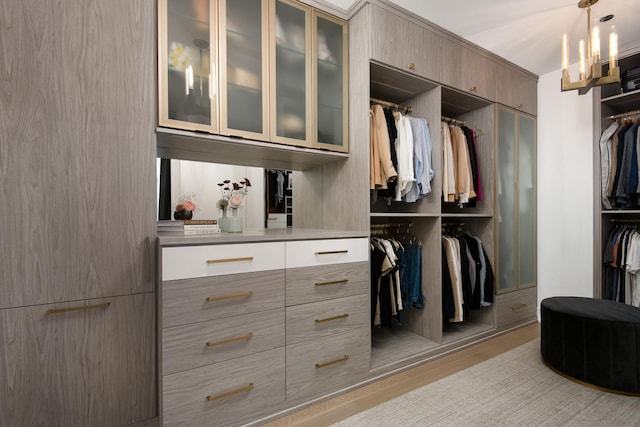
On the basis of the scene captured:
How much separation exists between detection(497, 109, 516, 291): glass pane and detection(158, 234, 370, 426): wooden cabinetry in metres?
1.67

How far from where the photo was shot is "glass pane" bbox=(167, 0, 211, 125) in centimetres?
157

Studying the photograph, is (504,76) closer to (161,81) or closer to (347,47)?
(347,47)

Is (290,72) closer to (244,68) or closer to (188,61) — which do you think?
(244,68)

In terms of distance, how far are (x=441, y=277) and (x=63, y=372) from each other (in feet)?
7.77

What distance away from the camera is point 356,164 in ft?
7.00

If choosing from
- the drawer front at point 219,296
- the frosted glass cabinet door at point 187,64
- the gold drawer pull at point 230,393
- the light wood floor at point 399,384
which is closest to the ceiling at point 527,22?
the frosted glass cabinet door at point 187,64

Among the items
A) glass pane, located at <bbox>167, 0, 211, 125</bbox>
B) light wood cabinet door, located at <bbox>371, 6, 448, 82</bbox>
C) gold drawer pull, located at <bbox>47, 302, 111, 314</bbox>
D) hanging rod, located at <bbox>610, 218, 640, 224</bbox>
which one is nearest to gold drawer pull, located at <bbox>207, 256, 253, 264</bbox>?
gold drawer pull, located at <bbox>47, 302, 111, 314</bbox>

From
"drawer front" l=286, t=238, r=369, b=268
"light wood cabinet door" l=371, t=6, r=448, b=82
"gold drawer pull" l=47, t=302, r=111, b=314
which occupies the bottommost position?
"gold drawer pull" l=47, t=302, r=111, b=314

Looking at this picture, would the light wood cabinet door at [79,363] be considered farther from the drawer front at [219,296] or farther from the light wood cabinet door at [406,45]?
the light wood cabinet door at [406,45]

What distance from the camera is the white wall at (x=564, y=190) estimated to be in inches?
116

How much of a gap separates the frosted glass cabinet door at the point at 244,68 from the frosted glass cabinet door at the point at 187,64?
6 cm

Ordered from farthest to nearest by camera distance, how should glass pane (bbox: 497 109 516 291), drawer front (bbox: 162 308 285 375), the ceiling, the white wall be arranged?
the white wall → glass pane (bbox: 497 109 516 291) → the ceiling → drawer front (bbox: 162 308 285 375)

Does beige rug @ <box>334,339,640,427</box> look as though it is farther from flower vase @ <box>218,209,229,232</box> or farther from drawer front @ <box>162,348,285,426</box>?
flower vase @ <box>218,209,229,232</box>

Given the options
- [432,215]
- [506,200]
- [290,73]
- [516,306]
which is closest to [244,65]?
[290,73]
